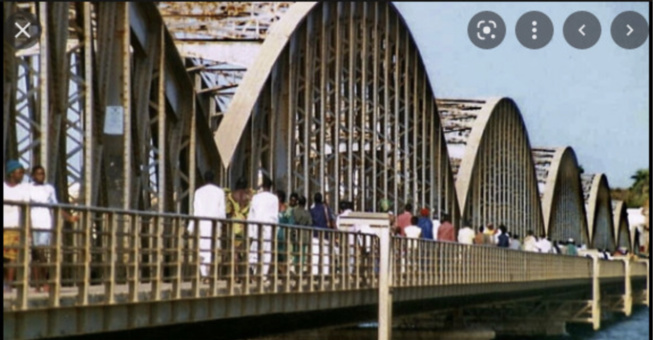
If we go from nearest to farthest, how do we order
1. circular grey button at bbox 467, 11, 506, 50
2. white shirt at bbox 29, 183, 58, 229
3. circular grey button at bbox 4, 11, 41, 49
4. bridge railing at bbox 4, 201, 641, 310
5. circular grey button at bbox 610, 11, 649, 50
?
bridge railing at bbox 4, 201, 641, 310 → white shirt at bbox 29, 183, 58, 229 → circular grey button at bbox 467, 11, 506, 50 → circular grey button at bbox 610, 11, 649, 50 → circular grey button at bbox 4, 11, 41, 49

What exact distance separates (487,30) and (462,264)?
21020 mm

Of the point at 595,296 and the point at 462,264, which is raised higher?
the point at 462,264

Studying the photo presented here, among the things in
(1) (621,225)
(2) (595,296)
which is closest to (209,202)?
(2) (595,296)

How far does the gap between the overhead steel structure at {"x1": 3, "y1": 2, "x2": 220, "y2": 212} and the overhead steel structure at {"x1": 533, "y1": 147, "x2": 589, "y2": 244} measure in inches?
2276

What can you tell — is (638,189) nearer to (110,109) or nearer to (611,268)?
(611,268)

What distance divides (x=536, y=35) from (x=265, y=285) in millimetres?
6430


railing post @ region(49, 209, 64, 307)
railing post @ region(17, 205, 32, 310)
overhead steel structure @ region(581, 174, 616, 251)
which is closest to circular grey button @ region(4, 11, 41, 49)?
railing post @ region(49, 209, 64, 307)

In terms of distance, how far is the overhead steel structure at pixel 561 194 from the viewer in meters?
89.6

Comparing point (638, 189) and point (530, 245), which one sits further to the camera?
point (638, 189)

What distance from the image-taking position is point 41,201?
696 inches

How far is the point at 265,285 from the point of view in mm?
23547

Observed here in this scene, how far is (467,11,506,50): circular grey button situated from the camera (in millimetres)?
18172

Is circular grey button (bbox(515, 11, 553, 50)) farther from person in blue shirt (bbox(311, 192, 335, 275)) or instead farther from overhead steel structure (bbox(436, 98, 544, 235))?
overhead steel structure (bbox(436, 98, 544, 235))

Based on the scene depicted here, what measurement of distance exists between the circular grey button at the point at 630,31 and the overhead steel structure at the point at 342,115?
1500cm
